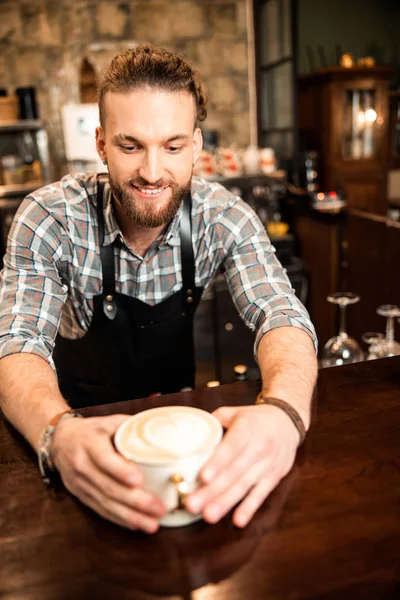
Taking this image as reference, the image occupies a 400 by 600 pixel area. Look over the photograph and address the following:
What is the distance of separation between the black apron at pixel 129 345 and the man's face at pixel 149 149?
0.69ft

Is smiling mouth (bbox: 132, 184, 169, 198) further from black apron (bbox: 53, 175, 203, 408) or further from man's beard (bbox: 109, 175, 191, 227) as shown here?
black apron (bbox: 53, 175, 203, 408)

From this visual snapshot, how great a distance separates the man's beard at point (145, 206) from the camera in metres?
1.49

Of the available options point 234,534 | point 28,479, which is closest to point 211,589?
point 234,534

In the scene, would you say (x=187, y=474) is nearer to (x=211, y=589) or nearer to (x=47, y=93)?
(x=211, y=589)

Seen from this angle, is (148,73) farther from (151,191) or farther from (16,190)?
(16,190)

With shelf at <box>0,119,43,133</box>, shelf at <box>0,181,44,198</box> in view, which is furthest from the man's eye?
shelf at <box>0,119,43,133</box>

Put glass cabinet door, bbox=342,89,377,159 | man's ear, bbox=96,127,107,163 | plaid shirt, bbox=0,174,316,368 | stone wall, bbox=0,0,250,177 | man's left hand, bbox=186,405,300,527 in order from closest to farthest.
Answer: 1. man's left hand, bbox=186,405,300,527
2. plaid shirt, bbox=0,174,316,368
3. man's ear, bbox=96,127,107,163
4. stone wall, bbox=0,0,250,177
5. glass cabinet door, bbox=342,89,377,159

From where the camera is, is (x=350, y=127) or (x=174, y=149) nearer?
(x=174, y=149)

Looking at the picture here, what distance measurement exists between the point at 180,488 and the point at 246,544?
0.11 m

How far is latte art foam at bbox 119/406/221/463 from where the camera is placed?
77 cm

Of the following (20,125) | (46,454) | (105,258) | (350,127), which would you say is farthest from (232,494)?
(350,127)

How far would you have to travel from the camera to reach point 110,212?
5.46 feet

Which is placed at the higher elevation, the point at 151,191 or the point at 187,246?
the point at 151,191

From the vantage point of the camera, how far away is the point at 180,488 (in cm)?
76
